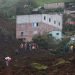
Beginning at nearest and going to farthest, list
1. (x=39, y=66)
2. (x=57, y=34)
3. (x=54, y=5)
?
(x=39, y=66) → (x=57, y=34) → (x=54, y=5)

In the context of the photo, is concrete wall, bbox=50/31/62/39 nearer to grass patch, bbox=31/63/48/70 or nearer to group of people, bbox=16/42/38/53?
group of people, bbox=16/42/38/53

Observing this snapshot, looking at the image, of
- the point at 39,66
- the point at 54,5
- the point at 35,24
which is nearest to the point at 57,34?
the point at 35,24

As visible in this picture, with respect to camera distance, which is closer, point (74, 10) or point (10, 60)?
point (10, 60)

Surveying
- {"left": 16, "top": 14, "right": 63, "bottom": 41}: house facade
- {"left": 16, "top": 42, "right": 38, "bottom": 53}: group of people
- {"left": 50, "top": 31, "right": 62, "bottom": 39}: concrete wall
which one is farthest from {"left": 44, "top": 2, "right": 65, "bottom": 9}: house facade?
{"left": 16, "top": 42, "right": 38, "bottom": 53}: group of people

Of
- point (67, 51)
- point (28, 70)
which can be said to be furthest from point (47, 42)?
point (28, 70)

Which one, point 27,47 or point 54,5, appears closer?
point 27,47

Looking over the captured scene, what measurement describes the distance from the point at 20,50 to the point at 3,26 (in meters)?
0.75

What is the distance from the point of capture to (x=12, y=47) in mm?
7363

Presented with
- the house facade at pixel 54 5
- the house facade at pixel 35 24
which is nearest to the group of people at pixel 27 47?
the house facade at pixel 35 24

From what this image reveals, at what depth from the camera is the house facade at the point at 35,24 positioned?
7.40 m

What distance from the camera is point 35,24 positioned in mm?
7469

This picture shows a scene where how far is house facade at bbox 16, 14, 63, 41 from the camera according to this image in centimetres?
740

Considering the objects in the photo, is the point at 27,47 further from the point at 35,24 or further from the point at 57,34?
the point at 57,34

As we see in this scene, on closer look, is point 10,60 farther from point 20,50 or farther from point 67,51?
point 67,51
